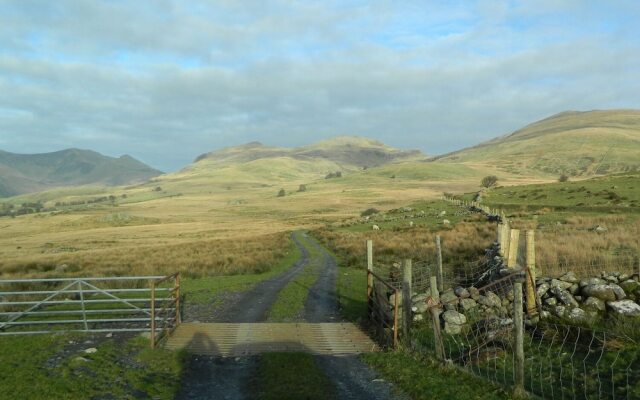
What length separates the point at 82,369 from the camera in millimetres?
11812

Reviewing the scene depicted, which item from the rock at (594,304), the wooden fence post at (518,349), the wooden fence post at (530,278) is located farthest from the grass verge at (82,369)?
the rock at (594,304)

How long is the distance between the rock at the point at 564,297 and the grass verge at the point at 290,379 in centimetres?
757

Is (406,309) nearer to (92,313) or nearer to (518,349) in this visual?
(518,349)

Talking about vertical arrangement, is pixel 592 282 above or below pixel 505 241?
below

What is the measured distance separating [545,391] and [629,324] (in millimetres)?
3745

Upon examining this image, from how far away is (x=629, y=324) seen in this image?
11531mm

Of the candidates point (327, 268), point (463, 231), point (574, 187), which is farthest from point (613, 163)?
point (327, 268)

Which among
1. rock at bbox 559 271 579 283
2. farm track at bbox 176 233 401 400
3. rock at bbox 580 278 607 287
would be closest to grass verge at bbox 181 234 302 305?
farm track at bbox 176 233 401 400

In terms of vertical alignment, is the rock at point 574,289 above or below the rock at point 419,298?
above

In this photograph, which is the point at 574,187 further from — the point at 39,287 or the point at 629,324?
the point at 39,287

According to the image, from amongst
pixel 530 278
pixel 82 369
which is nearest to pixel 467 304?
pixel 530 278

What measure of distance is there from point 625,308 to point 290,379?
9.33 metres

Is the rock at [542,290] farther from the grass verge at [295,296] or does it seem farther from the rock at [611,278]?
the grass verge at [295,296]

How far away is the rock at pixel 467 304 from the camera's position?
14805mm
